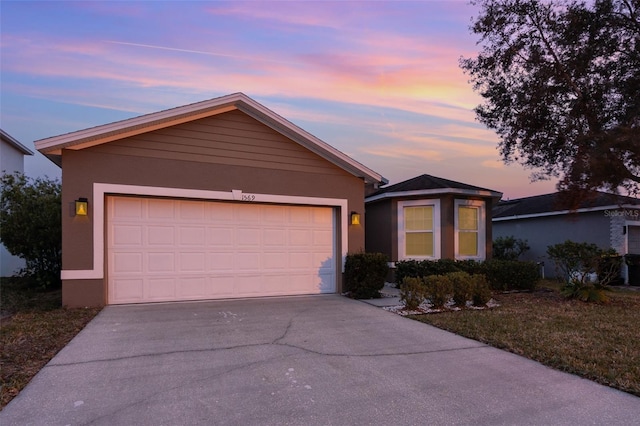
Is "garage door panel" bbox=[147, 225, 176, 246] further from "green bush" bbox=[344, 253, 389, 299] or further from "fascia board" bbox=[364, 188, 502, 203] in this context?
"fascia board" bbox=[364, 188, 502, 203]

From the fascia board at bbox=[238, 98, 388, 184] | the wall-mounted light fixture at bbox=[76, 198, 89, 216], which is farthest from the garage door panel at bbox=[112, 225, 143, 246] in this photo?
the fascia board at bbox=[238, 98, 388, 184]

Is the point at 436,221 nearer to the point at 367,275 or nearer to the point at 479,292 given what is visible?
the point at 367,275

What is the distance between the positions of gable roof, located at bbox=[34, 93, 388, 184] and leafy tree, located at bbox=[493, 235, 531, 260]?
941 cm

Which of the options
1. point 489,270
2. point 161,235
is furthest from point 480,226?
point 161,235

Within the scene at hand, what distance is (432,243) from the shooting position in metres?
12.5

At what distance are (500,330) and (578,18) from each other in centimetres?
768

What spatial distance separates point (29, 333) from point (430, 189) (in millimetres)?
10088

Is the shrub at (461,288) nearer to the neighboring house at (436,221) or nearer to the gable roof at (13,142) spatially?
the neighboring house at (436,221)

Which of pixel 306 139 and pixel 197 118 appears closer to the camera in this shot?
pixel 197 118

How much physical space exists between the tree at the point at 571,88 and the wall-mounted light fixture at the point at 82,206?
9.90m

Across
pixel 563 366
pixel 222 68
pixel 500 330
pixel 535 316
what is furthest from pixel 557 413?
pixel 222 68

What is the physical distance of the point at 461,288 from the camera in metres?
8.45

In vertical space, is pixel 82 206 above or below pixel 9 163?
below

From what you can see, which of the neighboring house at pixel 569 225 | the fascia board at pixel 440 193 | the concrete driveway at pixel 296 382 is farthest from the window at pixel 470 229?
the concrete driveway at pixel 296 382
